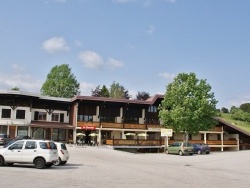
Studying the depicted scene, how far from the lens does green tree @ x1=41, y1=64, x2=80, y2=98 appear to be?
251 ft

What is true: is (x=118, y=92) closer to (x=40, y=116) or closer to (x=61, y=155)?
(x=40, y=116)

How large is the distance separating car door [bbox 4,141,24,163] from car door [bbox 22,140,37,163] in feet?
0.83

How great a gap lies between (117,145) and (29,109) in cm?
1516

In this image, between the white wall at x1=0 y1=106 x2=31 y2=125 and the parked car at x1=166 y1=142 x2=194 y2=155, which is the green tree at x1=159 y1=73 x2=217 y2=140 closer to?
the parked car at x1=166 y1=142 x2=194 y2=155

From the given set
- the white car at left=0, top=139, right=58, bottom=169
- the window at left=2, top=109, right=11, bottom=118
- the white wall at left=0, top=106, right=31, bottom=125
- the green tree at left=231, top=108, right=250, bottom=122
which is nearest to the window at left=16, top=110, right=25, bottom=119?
the white wall at left=0, top=106, right=31, bottom=125

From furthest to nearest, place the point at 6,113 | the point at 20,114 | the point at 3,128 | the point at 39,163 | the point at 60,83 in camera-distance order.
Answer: the point at 60,83 < the point at 20,114 < the point at 6,113 < the point at 3,128 < the point at 39,163

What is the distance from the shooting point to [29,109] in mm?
54875

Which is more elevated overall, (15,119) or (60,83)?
(60,83)

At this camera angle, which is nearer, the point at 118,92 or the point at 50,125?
the point at 50,125

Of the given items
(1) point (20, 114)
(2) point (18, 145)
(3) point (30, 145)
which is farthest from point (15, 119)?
(3) point (30, 145)

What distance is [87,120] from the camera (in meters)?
58.2

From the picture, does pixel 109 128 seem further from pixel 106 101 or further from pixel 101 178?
pixel 101 178

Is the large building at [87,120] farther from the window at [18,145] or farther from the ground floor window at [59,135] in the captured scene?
the window at [18,145]

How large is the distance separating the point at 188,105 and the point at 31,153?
111 feet
